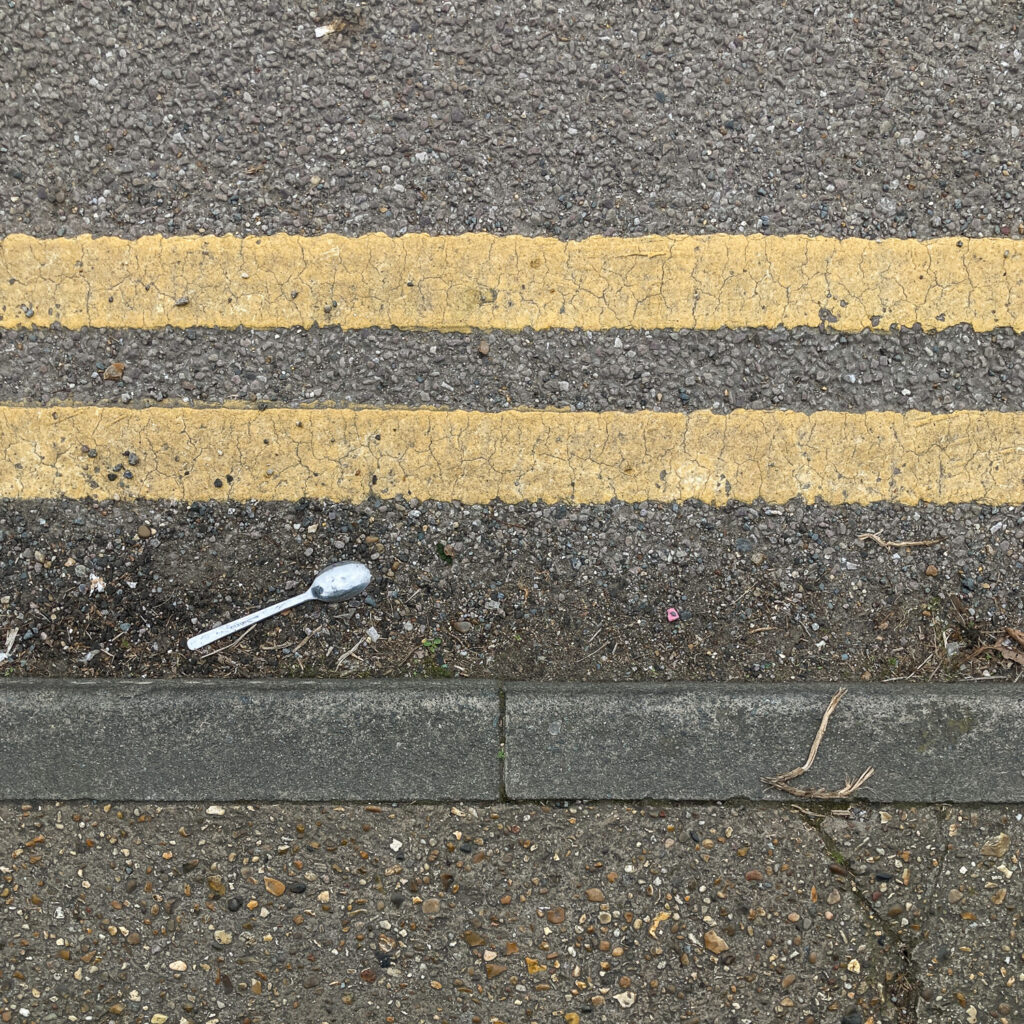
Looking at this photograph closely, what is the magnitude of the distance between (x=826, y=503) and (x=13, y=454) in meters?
2.44

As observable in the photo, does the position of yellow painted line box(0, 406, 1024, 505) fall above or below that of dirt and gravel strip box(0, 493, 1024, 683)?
above

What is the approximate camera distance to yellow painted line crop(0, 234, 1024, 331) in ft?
A: 7.02

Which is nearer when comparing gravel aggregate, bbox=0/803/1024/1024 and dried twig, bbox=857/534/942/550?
gravel aggregate, bbox=0/803/1024/1024

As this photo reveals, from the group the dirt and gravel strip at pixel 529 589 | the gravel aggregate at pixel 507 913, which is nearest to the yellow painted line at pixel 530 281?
the dirt and gravel strip at pixel 529 589

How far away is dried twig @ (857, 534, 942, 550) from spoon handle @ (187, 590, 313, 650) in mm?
1675

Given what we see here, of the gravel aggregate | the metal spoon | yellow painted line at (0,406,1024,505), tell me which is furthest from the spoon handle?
the gravel aggregate

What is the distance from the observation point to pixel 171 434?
2.15 metres

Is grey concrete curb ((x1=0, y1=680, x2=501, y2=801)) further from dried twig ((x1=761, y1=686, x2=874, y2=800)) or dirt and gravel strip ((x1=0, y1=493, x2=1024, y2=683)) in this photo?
dried twig ((x1=761, y1=686, x2=874, y2=800))

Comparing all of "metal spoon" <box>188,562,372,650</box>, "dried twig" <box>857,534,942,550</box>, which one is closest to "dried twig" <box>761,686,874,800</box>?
"dried twig" <box>857,534,942,550</box>

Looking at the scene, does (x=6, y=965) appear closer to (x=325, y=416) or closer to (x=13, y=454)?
(x=13, y=454)

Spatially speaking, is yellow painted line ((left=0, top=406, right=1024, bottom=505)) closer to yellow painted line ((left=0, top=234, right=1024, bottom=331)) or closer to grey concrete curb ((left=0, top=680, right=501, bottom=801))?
yellow painted line ((left=0, top=234, right=1024, bottom=331))

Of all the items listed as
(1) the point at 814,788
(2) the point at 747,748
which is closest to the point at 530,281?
(2) the point at 747,748

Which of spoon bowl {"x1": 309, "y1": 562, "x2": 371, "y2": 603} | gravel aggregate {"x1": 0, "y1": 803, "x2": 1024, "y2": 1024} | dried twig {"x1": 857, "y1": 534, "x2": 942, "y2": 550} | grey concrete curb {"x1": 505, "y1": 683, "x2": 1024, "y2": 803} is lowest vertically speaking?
gravel aggregate {"x1": 0, "y1": 803, "x2": 1024, "y2": 1024}

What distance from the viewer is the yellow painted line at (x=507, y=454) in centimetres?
215
